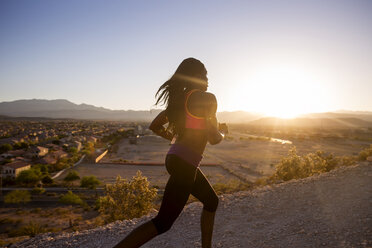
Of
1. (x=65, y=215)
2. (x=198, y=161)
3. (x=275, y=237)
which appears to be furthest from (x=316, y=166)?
(x=65, y=215)

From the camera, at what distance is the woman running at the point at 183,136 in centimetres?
201

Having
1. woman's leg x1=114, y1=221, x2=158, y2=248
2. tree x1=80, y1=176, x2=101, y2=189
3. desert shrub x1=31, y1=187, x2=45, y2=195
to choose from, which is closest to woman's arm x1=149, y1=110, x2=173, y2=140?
woman's leg x1=114, y1=221, x2=158, y2=248

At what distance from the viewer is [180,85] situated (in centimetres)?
225

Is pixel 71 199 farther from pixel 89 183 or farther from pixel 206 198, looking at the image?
pixel 206 198

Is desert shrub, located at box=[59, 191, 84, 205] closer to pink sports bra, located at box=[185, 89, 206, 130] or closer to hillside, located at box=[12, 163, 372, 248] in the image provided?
hillside, located at box=[12, 163, 372, 248]

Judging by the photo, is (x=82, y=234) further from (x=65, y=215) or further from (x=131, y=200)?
(x=65, y=215)

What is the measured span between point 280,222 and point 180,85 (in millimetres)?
3340

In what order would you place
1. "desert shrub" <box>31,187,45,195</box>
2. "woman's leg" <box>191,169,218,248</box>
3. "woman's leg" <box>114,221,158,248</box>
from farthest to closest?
"desert shrub" <box>31,187,45,195</box>
"woman's leg" <box>191,169,218,248</box>
"woman's leg" <box>114,221,158,248</box>

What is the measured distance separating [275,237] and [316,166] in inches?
298

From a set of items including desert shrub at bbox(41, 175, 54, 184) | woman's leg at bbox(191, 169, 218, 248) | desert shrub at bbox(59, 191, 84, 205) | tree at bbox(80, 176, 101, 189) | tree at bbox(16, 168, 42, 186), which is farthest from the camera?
tree at bbox(16, 168, 42, 186)

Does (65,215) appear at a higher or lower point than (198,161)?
lower

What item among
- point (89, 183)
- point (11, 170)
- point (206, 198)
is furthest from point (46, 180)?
point (206, 198)

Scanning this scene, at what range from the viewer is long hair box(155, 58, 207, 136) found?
7.16 ft

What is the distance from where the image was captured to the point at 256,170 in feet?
91.1
